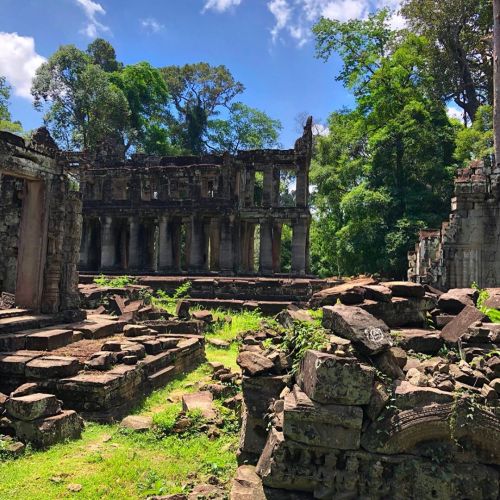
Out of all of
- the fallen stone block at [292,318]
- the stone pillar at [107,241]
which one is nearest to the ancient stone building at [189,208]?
the stone pillar at [107,241]

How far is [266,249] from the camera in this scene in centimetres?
2634

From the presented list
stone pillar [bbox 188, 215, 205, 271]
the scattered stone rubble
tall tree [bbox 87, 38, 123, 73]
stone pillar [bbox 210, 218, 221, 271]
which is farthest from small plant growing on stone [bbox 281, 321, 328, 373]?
tall tree [bbox 87, 38, 123, 73]

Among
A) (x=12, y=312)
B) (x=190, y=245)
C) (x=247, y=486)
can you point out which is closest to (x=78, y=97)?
(x=190, y=245)

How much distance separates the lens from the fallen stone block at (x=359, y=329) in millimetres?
3719

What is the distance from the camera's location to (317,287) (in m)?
17.0

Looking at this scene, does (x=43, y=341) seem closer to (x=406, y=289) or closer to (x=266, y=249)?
(x=406, y=289)

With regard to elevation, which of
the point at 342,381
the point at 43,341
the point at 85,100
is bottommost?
the point at 43,341

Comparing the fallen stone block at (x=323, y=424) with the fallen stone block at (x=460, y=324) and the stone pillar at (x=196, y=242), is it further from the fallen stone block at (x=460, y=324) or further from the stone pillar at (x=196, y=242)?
the stone pillar at (x=196, y=242)

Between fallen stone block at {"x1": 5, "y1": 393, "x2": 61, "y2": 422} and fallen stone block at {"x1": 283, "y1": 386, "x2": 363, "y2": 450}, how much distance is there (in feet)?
9.44

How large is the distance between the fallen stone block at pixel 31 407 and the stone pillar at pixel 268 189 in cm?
2256

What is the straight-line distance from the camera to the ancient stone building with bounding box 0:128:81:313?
9070mm

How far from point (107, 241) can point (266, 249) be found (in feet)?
30.7

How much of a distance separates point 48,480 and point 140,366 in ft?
8.58

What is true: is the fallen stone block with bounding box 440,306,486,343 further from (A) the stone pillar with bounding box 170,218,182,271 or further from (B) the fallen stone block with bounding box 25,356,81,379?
(A) the stone pillar with bounding box 170,218,182,271
